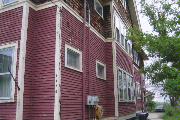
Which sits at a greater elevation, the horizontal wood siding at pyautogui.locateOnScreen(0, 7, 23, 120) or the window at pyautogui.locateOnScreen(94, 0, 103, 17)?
the window at pyautogui.locateOnScreen(94, 0, 103, 17)

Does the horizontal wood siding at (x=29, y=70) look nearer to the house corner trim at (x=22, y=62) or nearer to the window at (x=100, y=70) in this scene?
the house corner trim at (x=22, y=62)

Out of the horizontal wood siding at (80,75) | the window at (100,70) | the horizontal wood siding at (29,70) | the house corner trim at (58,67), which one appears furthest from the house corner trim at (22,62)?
the window at (100,70)

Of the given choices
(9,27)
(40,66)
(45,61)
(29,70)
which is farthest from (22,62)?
(9,27)

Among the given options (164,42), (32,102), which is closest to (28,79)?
(32,102)

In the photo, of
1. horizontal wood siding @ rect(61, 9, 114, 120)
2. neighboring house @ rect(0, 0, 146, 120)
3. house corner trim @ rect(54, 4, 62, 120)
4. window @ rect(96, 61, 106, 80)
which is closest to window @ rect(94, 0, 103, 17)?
horizontal wood siding @ rect(61, 9, 114, 120)

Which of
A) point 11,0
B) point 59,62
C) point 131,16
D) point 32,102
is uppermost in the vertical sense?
point 131,16

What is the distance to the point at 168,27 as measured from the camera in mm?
15180

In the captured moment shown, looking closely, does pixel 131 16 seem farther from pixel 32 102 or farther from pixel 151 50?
pixel 32 102

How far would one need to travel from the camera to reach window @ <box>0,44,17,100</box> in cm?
782

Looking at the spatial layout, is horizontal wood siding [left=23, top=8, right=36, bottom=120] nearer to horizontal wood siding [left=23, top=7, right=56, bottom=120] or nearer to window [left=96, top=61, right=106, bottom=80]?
horizontal wood siding [left=23, top=7, right=56, bottom=120]

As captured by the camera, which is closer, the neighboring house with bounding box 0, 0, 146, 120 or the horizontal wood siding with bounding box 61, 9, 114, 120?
the neighboring house with bounding box 0, 0, 146, 120

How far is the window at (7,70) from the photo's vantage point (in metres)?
Result: 7.82

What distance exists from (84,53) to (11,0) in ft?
11.5

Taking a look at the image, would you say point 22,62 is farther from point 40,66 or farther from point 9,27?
point 9,27
